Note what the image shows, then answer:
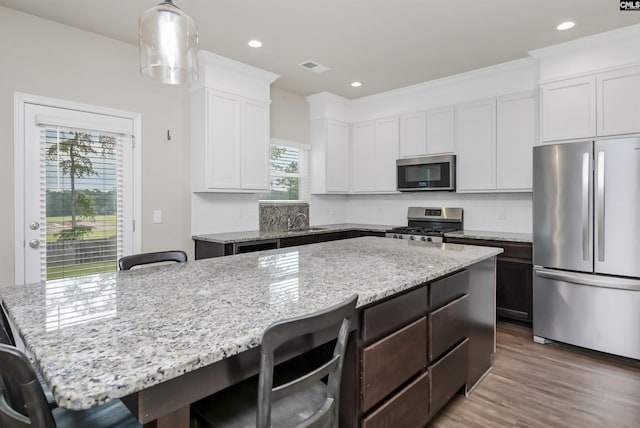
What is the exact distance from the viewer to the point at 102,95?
10.7 feet

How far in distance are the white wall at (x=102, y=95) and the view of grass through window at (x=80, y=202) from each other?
0.26 m

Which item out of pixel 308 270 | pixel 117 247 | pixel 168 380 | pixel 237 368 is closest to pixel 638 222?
pixel 308 270

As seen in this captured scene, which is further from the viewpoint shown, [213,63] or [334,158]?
[334,158]

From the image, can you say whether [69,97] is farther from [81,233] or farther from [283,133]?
[283,133]

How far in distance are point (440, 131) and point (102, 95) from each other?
371cm

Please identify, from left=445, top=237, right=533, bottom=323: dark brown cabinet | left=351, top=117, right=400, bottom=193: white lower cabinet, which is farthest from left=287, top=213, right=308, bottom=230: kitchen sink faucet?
left=445, top=237, right=533, bottom=323: dark brown cabinet

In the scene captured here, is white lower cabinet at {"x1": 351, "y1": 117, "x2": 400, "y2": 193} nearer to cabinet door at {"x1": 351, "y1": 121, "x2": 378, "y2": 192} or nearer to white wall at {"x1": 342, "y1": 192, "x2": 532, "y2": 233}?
cabinet door at {"x1": 351, "y1": 121, "x2": 378, "y2": 192}

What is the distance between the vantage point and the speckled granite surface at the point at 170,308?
31.1 inches

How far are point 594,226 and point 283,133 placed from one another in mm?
3578

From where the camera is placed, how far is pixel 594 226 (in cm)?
291

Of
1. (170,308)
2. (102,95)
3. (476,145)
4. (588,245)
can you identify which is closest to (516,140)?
(476,145)

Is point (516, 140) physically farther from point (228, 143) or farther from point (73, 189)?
point (73, 189)

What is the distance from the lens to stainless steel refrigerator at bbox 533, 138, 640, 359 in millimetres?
2785

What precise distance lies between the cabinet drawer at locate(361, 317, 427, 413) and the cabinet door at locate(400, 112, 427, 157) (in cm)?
327
